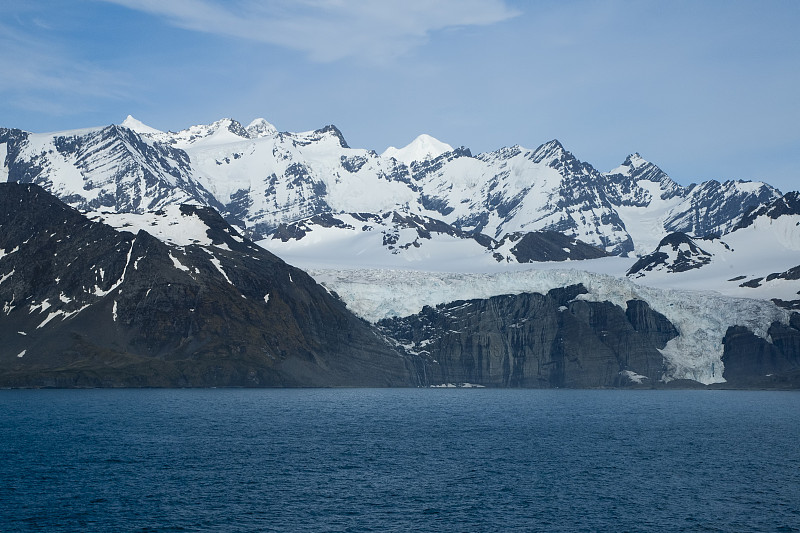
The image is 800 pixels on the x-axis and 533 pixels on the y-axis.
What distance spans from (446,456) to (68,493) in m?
54.3

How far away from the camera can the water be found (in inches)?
3944

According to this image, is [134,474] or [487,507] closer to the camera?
[487,507]

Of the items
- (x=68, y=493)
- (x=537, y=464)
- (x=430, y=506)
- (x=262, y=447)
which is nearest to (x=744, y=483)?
(x=537, y=464)

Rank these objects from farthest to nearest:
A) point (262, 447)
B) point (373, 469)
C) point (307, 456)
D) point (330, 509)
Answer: point (262, 447) → point (307, 456) → point (373, 469) → point (330, 509)

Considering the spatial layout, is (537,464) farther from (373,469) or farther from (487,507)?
(487,507)

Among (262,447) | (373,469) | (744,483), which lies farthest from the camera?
(262,447)

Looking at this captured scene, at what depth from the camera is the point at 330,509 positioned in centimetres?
10488

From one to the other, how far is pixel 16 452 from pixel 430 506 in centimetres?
6310

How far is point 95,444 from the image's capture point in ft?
492

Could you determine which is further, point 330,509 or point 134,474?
point 134,474

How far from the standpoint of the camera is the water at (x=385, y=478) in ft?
329

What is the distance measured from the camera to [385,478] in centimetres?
12356

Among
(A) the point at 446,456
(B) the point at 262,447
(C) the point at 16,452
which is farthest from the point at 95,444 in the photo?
(A) the point at 446,456

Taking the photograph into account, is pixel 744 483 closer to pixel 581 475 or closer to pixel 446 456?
pixel 581 475
